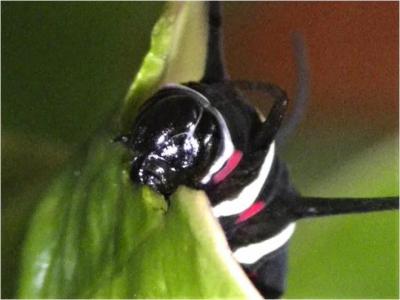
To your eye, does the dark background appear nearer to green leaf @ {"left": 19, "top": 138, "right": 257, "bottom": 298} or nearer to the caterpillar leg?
green leaf @ {"left": 19, "top": 138, "right": 257, "bottom": 298}

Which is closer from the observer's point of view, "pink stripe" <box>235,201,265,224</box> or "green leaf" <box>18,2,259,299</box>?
"green leaf" <box>18,2,259,299</box>

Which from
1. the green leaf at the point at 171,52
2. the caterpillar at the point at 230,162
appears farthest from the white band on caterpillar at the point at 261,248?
the green leaf at the point at 171,52

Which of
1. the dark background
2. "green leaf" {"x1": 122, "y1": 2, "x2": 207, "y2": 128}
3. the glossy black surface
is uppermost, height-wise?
"green leaf" {"x1": 122, "y1": 2, "x2": 207, "y2": 128}

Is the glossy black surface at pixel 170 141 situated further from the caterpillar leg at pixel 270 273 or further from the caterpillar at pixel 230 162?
the caterpillar leg at pixel 270 273

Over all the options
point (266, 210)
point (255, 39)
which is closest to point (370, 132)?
point (255, 39)

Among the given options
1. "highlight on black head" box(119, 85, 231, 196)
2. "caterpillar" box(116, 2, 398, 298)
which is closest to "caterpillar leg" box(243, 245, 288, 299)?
"caterpillar" box(116, 2, 398, 298)

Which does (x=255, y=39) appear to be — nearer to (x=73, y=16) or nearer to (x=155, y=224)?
(x=73, y=16)
